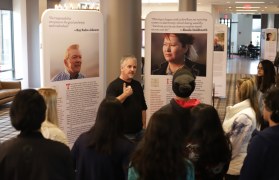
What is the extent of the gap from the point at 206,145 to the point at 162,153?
0.48 m

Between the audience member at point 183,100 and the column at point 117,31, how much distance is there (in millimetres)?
1687

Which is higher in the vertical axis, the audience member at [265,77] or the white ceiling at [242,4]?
the white ceiling at [242,4]

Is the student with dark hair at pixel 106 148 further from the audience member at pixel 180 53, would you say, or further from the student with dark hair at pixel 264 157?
the audience member at pixel 180 53

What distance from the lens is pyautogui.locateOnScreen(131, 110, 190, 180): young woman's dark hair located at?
2.15 m

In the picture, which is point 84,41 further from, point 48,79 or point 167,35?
point 167,35

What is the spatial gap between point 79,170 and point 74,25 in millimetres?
2249

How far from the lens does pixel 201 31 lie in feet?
16.4

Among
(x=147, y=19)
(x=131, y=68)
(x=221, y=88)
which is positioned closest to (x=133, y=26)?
(x=147, y=19)

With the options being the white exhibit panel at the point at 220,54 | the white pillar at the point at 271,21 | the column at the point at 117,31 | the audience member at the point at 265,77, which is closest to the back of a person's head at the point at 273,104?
the audience member at the point at 265,77

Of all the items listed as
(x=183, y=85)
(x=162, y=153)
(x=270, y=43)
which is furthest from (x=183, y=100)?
(x=270, y=43)

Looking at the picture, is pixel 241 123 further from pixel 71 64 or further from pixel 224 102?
pixel 224 102

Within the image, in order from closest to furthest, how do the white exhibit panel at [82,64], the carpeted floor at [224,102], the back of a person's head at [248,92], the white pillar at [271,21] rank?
the back of a person's head at [248,92] < the white exhibit panel at [82,64] < the carpeted floor at [224,102] < the white pillar at [271,21]

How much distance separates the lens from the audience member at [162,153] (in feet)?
7.06

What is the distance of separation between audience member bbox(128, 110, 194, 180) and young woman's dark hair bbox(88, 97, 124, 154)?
1.15 ft
